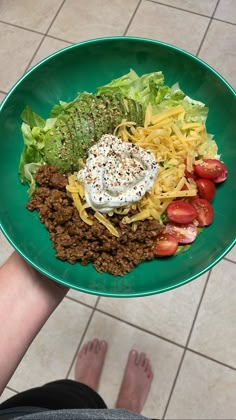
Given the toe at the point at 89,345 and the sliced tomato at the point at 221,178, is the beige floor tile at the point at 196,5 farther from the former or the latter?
the toe at the point at 89,345

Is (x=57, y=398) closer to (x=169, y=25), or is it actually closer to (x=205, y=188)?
(x=205, y=188)

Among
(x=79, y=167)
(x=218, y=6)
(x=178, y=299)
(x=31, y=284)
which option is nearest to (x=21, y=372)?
(x=178, y=299)

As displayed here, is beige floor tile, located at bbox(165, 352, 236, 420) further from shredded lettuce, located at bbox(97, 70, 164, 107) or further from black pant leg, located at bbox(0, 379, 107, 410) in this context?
shredded lettuce, located at bbox(97, 70, 164, 107)

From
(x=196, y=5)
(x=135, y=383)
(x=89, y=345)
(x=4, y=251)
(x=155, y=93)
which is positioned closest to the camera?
(x=155, y=93)

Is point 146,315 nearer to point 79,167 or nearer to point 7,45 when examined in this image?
point 79,167

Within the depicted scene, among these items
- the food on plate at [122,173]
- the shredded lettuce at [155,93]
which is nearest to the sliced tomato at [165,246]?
the food on plate at [122,173]

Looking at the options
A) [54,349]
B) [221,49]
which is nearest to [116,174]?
[54,349]
